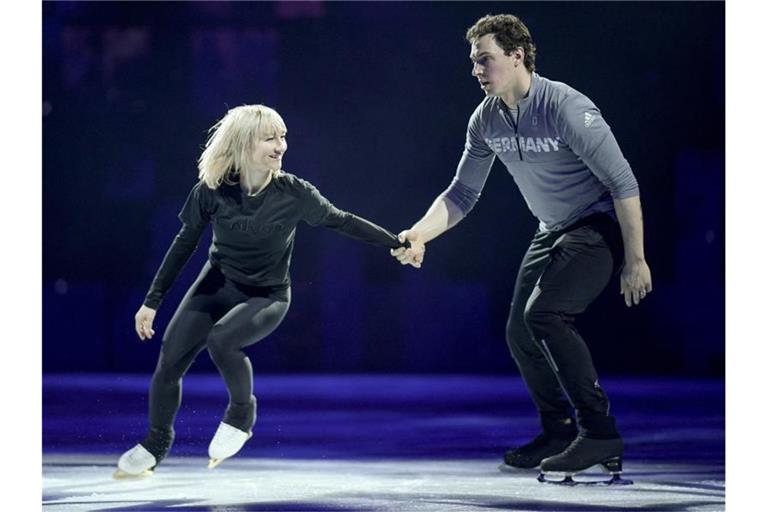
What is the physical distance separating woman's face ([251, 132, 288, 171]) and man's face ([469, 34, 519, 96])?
0.86m

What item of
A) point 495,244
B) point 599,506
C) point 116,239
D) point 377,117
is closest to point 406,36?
point 377,117

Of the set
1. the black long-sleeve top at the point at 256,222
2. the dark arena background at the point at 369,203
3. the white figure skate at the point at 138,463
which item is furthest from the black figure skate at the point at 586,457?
the dark arena background at the point at 369,203

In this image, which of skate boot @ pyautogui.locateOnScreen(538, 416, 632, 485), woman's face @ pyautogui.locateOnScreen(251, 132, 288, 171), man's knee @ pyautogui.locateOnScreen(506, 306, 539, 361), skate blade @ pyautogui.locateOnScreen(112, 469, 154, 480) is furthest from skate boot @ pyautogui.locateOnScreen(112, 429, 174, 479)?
skate boot @ pyautogui.locateOnScreen(538, 416, 632, 485)

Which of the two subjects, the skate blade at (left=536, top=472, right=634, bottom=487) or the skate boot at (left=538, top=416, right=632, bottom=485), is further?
the skate blade at (left=536, top=472, right=634, bottom=487)

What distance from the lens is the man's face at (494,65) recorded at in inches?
216

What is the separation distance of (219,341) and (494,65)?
162 cm

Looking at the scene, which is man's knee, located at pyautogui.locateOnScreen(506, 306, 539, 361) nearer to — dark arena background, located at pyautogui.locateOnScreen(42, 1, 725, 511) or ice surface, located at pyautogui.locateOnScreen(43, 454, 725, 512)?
ice surface, located at pyautogui.locateOnScreen(43, 454, 725, 512)

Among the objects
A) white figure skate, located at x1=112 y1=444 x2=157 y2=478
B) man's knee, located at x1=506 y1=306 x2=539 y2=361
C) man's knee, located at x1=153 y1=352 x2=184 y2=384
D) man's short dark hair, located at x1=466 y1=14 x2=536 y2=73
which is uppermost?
man's short dark hair, located at x1=466 y1=14 x2=536 y2=73

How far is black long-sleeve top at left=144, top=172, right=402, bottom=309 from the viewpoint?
5.51m

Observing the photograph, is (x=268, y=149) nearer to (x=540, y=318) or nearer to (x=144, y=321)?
(x=144, y=321)

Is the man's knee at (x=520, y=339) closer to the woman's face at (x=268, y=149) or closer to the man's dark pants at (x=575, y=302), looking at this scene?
the man's dark pants at (x=575, y=302)

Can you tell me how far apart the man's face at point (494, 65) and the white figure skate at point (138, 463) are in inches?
83.0

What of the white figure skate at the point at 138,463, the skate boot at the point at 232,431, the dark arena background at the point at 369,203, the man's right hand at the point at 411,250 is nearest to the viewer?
the skate boot at the point at 232,431
